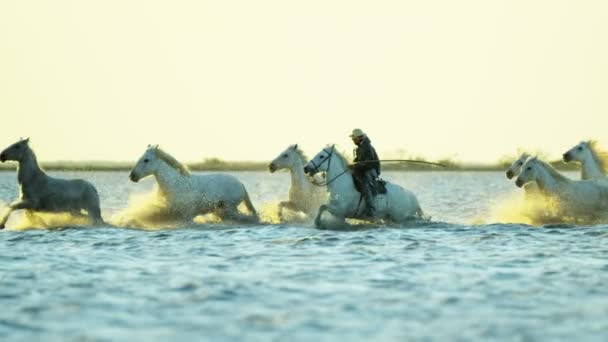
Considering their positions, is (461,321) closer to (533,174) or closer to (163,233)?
(163,233)

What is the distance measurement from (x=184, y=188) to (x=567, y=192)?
8332 millimetres

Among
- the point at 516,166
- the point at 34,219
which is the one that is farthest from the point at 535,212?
the point at 34,219

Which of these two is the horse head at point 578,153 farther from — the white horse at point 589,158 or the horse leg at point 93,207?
the horse leg at point 93,207

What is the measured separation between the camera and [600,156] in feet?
79.2

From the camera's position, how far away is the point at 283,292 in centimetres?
1202

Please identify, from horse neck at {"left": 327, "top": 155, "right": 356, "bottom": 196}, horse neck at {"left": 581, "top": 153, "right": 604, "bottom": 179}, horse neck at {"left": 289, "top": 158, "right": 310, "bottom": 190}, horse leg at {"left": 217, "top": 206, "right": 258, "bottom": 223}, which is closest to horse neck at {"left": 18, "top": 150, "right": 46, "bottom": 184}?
horse leg at {"left": 217, "top": 206, "right": 258, "bottom": 223}

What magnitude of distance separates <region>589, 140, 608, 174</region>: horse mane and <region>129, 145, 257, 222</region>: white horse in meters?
8.17

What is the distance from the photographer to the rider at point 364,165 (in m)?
20.7

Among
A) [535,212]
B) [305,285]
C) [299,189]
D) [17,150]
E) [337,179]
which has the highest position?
[17,150]

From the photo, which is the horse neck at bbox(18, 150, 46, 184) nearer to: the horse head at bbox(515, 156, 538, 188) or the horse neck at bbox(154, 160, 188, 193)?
the horse neck at bbox(154, 160, 188, 193)

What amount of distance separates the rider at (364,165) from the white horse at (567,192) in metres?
3.48

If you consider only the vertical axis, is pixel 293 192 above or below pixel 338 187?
below

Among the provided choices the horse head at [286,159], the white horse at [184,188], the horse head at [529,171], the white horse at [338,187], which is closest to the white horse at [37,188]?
the white horse at [184,188]

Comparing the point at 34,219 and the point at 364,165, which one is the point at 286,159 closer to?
the point at 364,165
